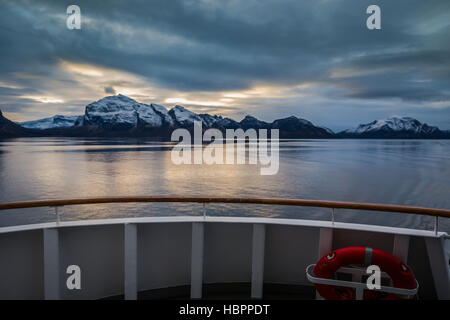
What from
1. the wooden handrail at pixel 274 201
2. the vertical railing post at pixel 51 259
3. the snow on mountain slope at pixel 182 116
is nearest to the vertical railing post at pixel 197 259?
the wooden handrail at pixel 274 201

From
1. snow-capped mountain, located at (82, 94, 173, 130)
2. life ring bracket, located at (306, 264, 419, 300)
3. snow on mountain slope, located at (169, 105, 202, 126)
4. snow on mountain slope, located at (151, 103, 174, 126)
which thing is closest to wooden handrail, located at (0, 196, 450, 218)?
life ring bracket, located at (306, 264, 419, 300)

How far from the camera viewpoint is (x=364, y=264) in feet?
4.51

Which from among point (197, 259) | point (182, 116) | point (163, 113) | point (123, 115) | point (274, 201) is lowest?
point (197, 259)

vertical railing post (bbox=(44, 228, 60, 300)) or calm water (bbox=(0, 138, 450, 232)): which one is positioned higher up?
vertical railing post (bbox=(44, 228, 60, 300))

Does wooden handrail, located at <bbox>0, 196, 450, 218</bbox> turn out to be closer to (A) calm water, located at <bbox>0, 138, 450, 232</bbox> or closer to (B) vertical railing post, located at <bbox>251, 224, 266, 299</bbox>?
(B) vertical railing post, located at <bbox>251, 224, 266, 299</bbox>

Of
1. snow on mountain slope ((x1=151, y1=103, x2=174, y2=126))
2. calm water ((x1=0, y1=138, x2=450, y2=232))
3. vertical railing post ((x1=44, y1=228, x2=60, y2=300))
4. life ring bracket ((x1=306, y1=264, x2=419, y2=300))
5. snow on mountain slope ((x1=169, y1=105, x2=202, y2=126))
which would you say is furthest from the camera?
snow on mountain slope ((x1=169, y1=105, x2=202, y2=126))

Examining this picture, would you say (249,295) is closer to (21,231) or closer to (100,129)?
(21,231)

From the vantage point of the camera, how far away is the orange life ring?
4.49ft

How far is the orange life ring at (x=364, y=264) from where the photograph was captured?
1.37 m

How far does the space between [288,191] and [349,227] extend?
12842 mm

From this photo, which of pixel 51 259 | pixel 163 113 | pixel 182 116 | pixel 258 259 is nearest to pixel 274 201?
pixel 258 259

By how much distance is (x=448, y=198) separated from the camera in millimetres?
12555

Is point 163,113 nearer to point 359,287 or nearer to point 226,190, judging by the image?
point 226,190

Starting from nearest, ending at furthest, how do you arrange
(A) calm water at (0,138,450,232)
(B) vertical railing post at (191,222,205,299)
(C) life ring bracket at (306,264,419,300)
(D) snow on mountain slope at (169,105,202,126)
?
(C) life ring bracket at (306,264,419,300), (B) vertical railing post at (191,222,205,299), (A) calm water at (0,138,450,232), (D) snow on mountain slope at (169,105,202,126)
